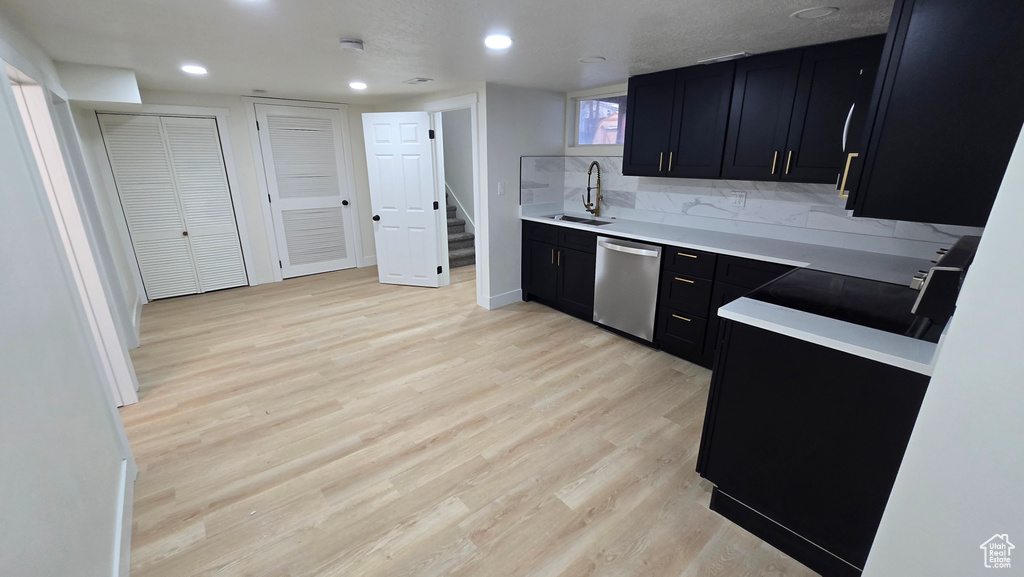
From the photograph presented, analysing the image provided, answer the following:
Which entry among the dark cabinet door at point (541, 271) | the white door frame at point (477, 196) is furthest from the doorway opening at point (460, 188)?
the dark cabinet door at point (541, 271)

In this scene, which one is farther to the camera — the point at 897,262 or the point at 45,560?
the point at 897,262

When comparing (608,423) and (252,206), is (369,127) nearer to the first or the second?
(252,206)

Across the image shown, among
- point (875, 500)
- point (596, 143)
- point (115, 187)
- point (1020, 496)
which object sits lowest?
point (875, 500)

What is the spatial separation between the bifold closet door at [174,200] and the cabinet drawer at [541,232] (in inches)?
145

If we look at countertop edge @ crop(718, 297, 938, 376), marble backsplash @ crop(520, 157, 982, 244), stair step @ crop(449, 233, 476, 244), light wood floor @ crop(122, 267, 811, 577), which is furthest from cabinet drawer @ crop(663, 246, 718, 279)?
stair step @ crop(449, 233, 476, 244)

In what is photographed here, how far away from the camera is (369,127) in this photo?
486 cm

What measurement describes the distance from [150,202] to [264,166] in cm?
122

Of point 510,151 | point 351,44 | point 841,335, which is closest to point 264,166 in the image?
point 510,151

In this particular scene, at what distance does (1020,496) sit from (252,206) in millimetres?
6240

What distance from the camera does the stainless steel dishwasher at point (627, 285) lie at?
3.34m

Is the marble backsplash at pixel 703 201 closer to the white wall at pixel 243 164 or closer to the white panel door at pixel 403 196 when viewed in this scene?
the white panel door at pixel 403 196

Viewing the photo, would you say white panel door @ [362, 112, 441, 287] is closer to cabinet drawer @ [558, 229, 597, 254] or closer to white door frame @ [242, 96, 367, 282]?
white door frame @ [242, 96, 367, 282]

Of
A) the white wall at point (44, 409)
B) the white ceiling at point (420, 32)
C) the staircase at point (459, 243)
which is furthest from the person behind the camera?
the staircase at point (459, 243)

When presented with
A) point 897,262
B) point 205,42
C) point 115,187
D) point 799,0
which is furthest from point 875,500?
point 115,187
